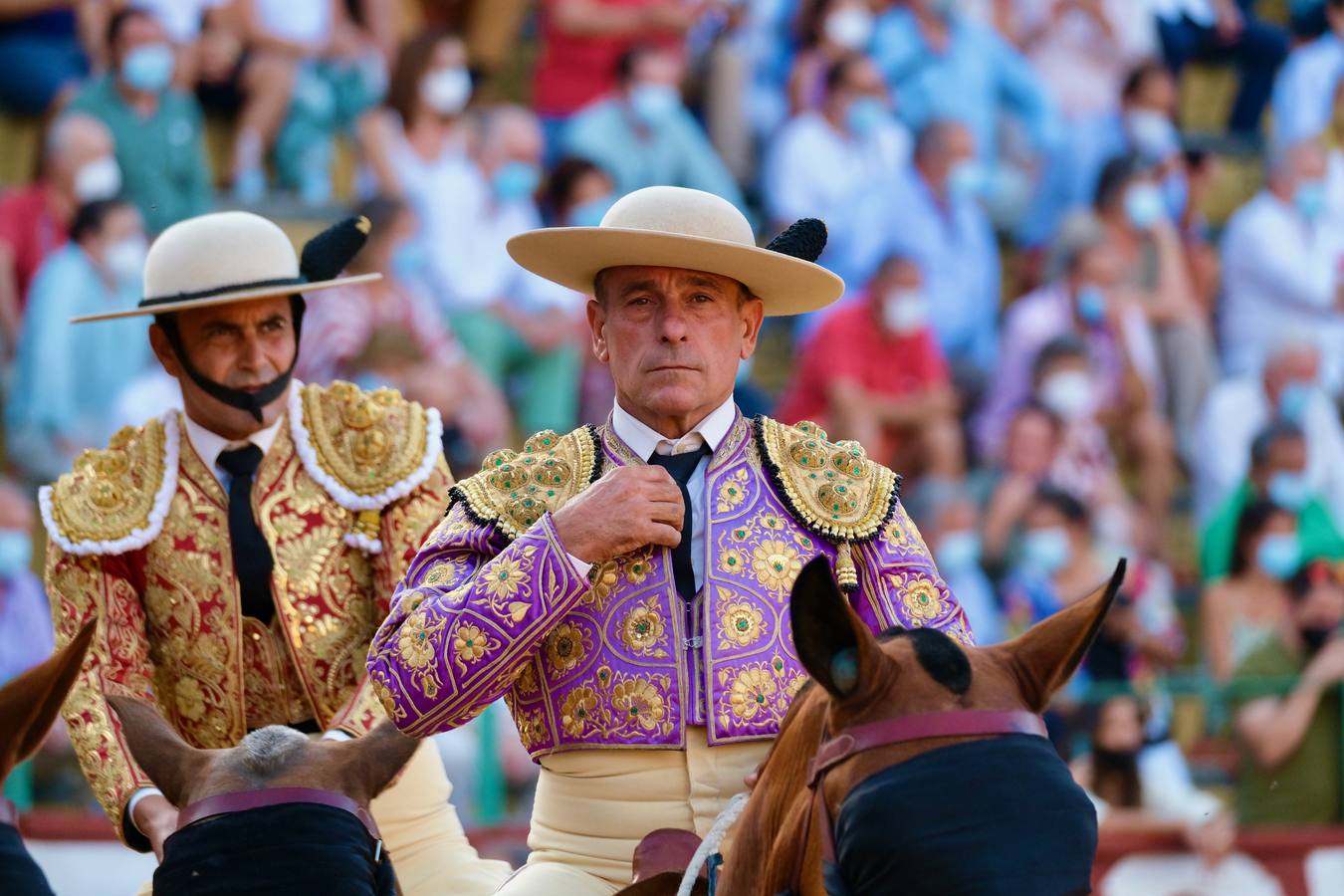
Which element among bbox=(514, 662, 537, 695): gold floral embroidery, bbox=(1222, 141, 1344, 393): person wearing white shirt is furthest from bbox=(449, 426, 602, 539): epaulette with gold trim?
bbox=(1222, 141, 1344, 393): person wearing white shirt

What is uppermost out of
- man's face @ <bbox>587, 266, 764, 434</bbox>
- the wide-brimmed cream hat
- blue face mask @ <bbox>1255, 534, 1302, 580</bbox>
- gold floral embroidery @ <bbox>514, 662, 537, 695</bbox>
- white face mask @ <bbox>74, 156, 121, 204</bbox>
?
white face mask @ <bbox>74, 156, 121, 204</bbox>

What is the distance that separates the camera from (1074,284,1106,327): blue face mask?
11102mm

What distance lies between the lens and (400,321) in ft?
30.2

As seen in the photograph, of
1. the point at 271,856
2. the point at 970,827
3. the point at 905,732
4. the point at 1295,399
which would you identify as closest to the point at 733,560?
the point at 271,856

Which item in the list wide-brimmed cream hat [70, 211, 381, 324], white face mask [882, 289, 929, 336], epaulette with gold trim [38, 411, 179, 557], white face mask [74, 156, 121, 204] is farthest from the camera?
white face mask [882, 289, 929, 336]

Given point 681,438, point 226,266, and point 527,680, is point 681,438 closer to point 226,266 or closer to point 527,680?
point 527,680

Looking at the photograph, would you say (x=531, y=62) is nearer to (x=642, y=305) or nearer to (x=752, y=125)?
(x=752, y=125)

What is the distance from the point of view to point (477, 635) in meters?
3.63

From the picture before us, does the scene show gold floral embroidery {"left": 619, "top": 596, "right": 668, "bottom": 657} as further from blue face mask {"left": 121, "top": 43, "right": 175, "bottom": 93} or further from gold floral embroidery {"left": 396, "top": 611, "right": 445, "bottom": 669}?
blue face mask {"left": 121, "top": 43, "right": 175, "bottom": 93}

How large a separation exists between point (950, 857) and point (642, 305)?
165 centimetres

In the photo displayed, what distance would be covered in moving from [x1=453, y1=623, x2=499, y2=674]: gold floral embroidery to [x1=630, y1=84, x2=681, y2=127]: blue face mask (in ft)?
23.5

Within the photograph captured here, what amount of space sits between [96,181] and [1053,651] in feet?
23.0

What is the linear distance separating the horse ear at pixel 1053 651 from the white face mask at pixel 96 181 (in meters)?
6.89

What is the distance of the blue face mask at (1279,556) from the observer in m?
10.1
